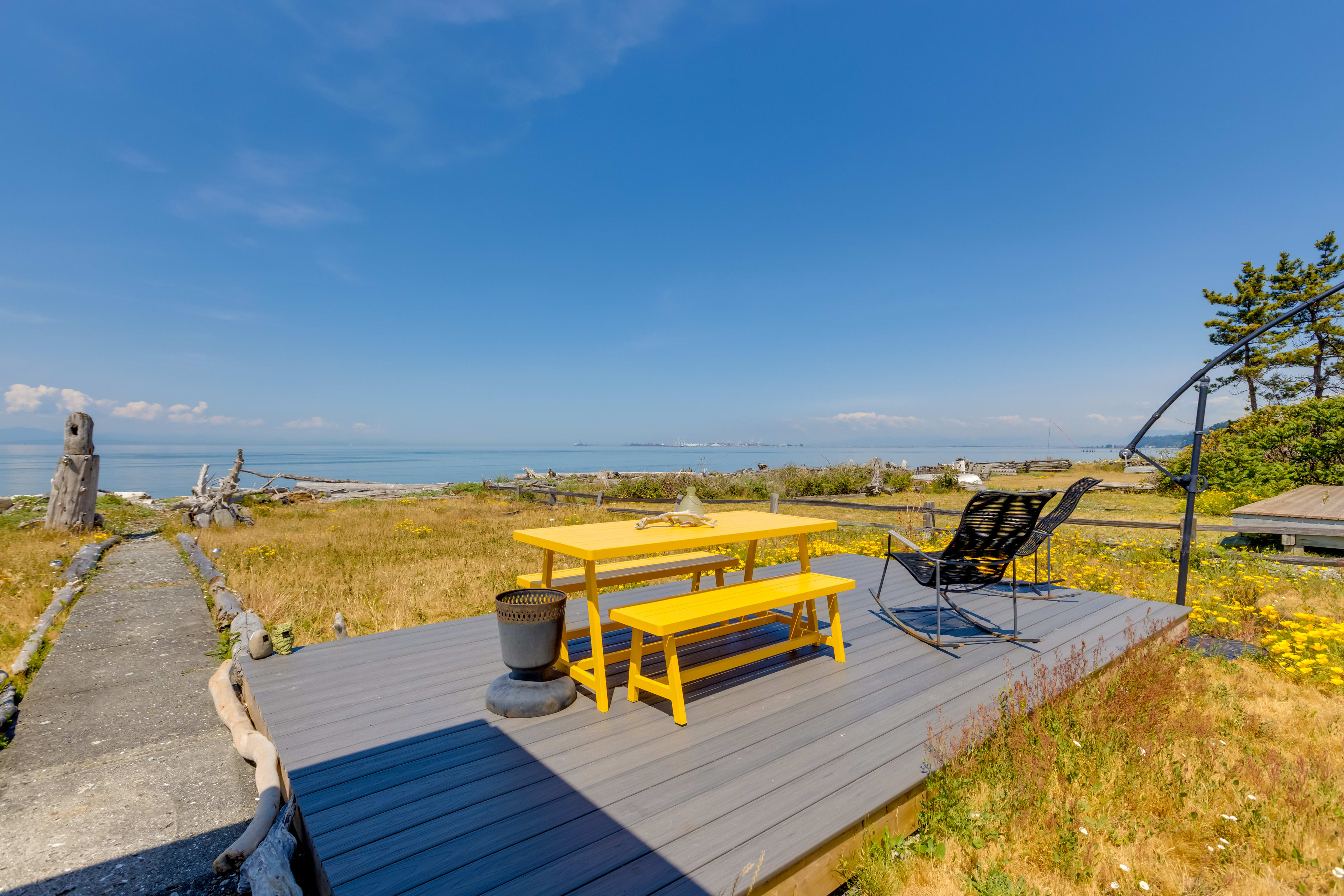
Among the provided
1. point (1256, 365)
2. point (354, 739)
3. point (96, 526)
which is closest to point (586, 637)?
point (354, 739)

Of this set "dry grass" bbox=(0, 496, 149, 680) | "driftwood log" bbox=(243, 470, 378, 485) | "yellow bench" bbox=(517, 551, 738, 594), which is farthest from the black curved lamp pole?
"driftwood log" bbox=(243, 470, 378, 485)

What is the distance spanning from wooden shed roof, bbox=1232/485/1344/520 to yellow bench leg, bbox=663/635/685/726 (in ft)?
29.1

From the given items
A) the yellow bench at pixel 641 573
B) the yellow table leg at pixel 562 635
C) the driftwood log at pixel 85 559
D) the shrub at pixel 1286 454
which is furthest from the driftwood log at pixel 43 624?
the shrub at pixel 1286 454

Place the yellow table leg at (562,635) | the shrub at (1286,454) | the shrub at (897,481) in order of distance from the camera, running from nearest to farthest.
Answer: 1. the yellow table leg at (562,635)
2. the shrub at (1286,454)
3. the shrub at (897,481)

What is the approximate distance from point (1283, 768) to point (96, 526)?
15.6 m

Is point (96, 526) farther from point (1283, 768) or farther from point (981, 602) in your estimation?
point (1283, 768)

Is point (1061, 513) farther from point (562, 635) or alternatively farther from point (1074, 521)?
point (1074, 521)

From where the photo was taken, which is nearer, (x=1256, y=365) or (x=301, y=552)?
(x=301, y=552)

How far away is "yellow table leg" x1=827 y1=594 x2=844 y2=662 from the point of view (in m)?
3.49

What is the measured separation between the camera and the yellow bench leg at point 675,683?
107 inches

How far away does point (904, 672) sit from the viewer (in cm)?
344

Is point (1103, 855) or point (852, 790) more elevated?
point (852, 790)

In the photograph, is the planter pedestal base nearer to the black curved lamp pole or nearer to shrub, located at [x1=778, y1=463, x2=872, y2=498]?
the black curved lamp pole

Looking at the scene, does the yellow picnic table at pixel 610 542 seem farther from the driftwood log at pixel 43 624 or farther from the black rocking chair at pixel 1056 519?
the driftwood log at pixel 43 624
